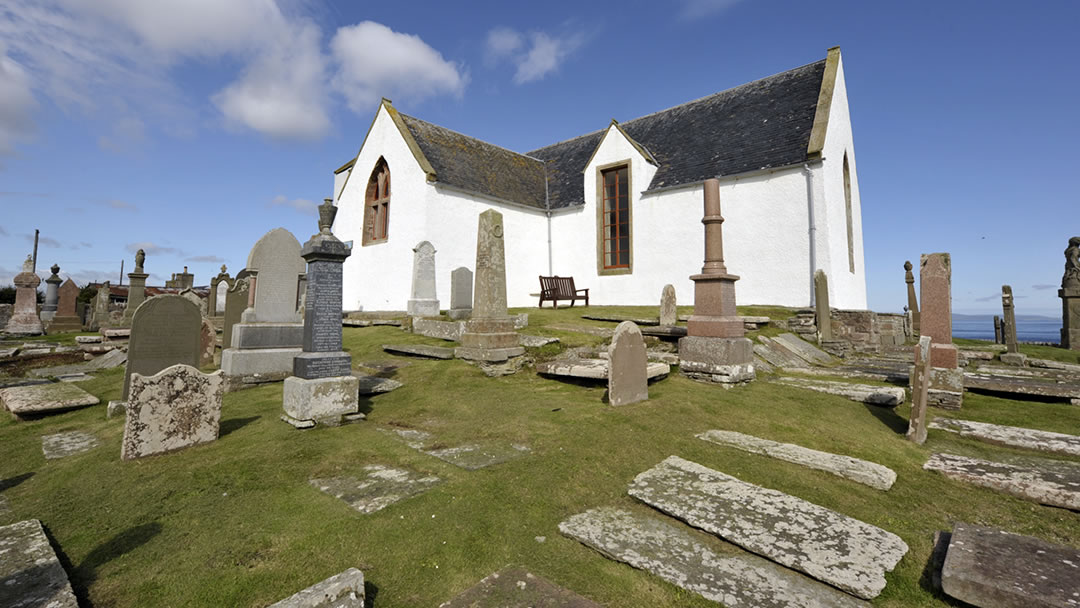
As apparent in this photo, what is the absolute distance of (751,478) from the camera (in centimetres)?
372

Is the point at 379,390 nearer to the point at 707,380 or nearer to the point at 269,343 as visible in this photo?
the point at 269,343

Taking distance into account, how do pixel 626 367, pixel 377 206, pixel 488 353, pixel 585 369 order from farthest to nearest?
pixel 377 206
pixel 488 353
pixel 585 369
pixel 626 367

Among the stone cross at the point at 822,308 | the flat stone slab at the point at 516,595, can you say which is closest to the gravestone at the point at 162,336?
the flat stone slab at the point at 516,595

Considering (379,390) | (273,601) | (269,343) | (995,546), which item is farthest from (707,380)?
(269,343)

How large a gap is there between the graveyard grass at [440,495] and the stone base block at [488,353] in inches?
72.2

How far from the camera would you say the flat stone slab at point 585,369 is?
673 centimetres

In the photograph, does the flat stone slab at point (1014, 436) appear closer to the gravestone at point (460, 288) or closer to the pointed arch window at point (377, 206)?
the gravestone at point (460, 288)

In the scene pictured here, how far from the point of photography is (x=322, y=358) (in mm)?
5316

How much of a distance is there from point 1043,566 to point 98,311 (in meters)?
27.4

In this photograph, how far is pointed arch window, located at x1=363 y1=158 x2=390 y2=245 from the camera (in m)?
18.5

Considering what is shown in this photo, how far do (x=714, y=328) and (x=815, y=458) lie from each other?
348cm

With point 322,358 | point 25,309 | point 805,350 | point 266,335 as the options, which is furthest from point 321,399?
point 25,309

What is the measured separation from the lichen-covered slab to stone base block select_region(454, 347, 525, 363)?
4835mm

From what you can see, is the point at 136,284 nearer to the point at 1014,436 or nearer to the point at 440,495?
the point at 440,495
